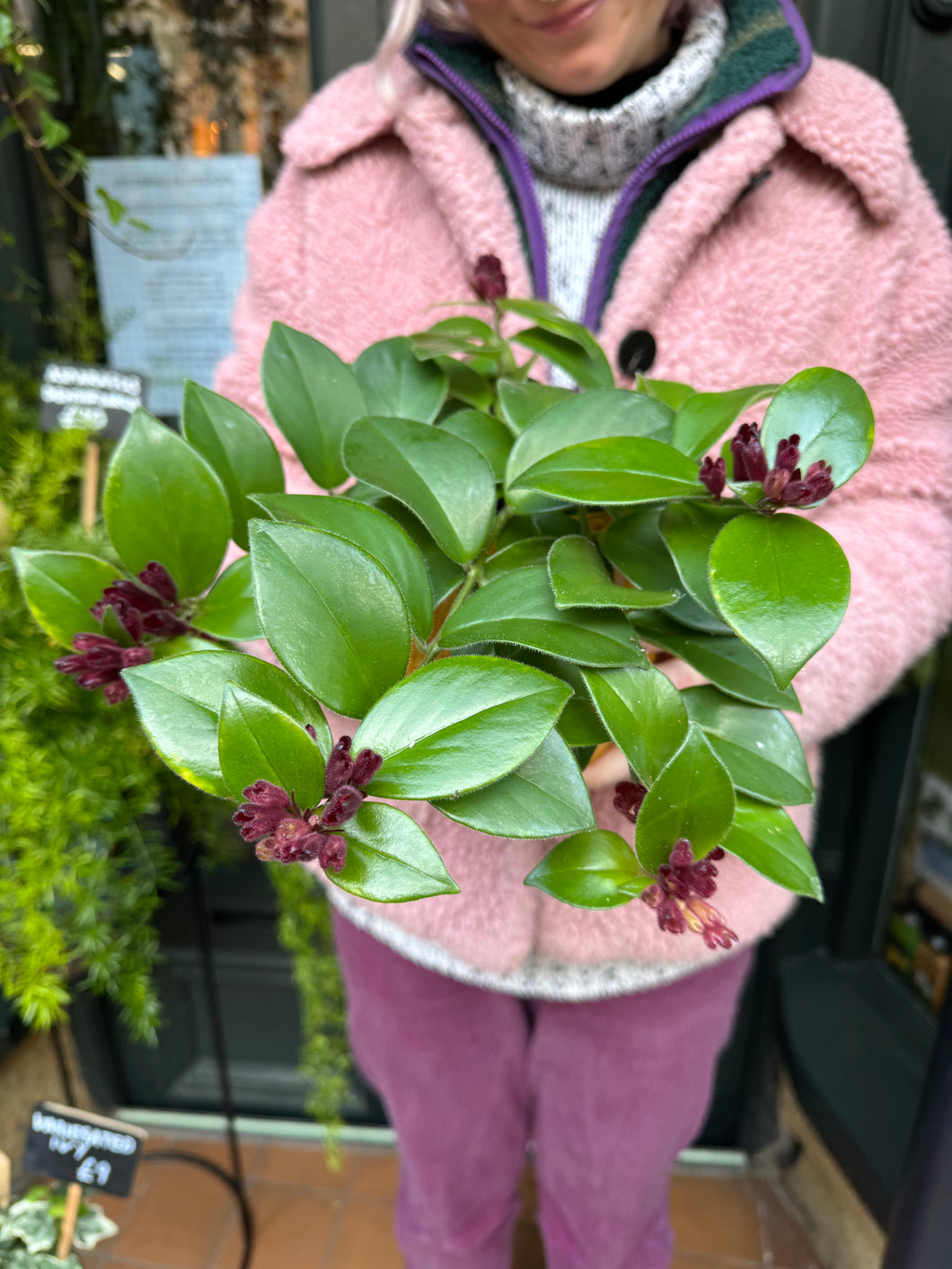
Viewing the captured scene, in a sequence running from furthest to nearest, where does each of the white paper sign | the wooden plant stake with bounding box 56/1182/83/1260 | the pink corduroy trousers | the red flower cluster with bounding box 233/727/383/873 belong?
the white paper sign, the wooden plant stake with bounding box 56/1182/83/1260, the pink corduroy trousers, the red flower cluster with bounding box 233/727/383/873

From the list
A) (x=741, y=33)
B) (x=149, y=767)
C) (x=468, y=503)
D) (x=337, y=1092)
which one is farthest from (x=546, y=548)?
(x=337, y=1092)

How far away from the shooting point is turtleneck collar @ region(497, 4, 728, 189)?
0.59m

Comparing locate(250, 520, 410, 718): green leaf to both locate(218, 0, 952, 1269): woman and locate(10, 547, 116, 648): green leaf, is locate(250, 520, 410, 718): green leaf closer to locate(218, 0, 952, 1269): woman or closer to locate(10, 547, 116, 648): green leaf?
locate(10, 547, 116, 648): green leaf

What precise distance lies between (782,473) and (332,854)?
0.19 meters

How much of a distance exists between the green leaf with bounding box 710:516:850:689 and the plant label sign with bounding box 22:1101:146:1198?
0.86 m

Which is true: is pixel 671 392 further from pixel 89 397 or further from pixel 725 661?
pixel 89 397

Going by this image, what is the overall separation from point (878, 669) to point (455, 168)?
493 mm

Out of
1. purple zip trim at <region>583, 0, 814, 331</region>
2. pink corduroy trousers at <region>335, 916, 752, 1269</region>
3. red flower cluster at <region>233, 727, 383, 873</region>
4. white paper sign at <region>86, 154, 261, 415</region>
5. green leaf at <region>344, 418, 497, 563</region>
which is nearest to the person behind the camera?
red flower cluster at <region>233, 727, 383, 873</region>

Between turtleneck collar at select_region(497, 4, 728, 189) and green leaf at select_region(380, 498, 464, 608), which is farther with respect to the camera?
turtleneck collar at select_region(497, 4, 728, 189)

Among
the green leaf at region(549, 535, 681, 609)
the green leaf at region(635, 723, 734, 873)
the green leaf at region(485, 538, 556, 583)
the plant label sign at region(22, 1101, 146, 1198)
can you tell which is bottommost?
the plant label sign at region(22, 1101, 146, 1198)

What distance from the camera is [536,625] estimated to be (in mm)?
292

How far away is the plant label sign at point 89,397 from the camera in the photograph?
83 centimetres

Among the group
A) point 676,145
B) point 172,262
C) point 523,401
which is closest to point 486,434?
point 523,401

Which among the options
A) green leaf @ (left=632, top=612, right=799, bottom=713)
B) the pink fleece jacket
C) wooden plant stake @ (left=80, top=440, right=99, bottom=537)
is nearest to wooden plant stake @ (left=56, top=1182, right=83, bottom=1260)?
the pink fleece jacket
